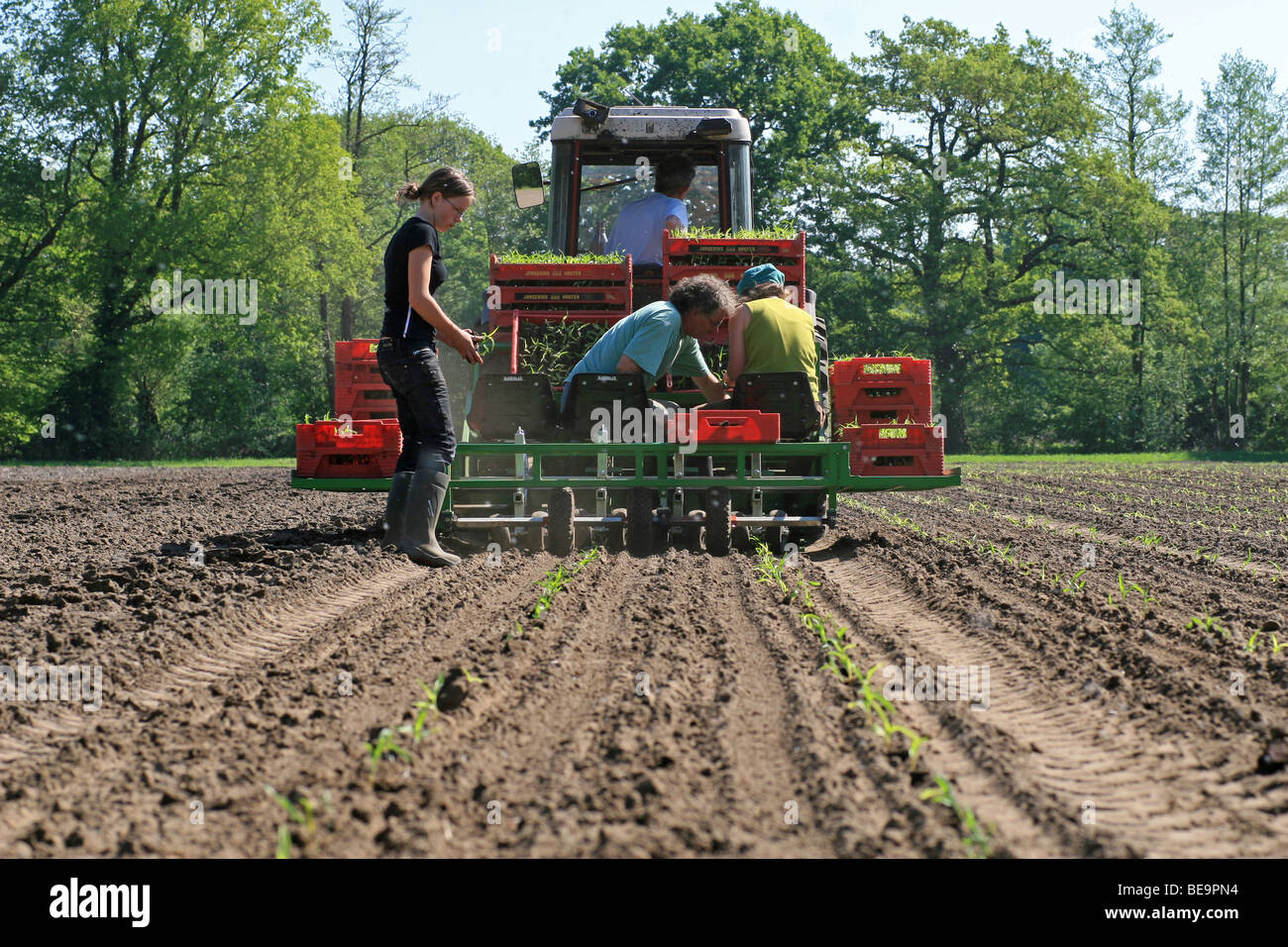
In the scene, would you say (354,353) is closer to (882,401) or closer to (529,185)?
(529,185)

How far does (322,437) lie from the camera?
8.26 metres

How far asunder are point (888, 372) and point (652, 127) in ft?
10.9

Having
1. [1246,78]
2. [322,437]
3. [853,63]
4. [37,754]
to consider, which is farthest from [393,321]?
[1246,78]

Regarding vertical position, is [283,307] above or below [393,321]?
above

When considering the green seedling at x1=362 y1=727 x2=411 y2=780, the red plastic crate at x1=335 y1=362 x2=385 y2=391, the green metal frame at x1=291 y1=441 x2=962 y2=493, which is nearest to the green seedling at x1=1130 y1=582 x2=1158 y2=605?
the green metal frame at x1=291 y1=441 x2=962 y2=493

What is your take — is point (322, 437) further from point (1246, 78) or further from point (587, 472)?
point (1246, 78)

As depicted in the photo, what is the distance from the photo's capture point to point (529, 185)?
8.92 meters

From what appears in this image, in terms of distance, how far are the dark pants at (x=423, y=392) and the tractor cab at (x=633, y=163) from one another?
13.1 ft

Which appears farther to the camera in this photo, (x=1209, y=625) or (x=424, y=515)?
(x=424, y=515)

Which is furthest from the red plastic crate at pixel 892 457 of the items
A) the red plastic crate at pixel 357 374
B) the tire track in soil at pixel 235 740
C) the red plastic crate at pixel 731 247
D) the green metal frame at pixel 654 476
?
the tire track in soil at pixel 235 740

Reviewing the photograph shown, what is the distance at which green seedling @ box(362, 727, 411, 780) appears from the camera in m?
3.21

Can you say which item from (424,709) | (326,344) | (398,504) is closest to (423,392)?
(398,504)
